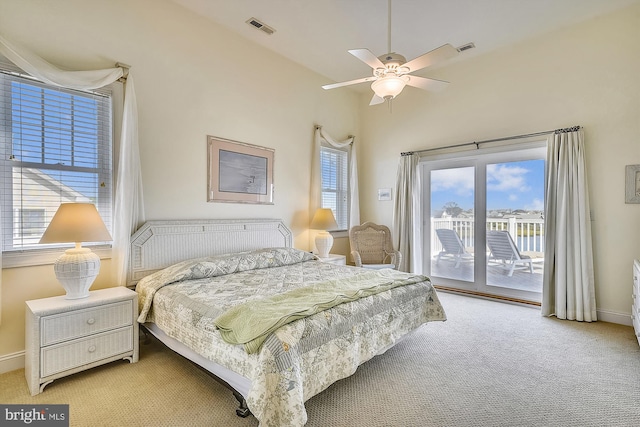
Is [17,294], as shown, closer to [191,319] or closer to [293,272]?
[191,319]

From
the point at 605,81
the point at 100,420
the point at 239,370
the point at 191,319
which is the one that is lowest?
the point at 100,420

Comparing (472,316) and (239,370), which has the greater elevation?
(239,370)

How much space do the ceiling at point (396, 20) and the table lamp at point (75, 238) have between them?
243cm

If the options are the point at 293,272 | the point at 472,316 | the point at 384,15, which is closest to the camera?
the point at 293,272

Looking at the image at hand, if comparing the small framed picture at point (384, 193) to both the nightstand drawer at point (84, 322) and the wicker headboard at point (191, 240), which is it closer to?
the wicker headboard at point (191, 240)

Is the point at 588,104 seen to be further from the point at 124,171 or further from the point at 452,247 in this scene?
the point at 124,171

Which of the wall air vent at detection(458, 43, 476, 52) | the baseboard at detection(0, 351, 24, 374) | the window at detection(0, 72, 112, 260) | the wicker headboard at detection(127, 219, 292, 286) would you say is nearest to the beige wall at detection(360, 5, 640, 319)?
the wall air vent at detection(458, 43, 476, 52)

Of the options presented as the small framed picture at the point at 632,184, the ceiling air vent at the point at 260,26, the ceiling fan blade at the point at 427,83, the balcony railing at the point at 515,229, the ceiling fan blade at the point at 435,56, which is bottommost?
the balcony railing at the point at 515,229

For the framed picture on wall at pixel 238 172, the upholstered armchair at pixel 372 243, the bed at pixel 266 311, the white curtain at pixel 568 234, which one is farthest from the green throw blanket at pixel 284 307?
the white curtain at pixel 568 234

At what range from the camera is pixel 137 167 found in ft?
9.62

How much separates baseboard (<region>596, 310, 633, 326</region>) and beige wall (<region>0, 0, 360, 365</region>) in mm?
3685

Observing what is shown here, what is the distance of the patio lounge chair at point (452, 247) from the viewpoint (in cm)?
466

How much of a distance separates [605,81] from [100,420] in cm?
552

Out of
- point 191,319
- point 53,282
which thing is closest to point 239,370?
point 191,319
